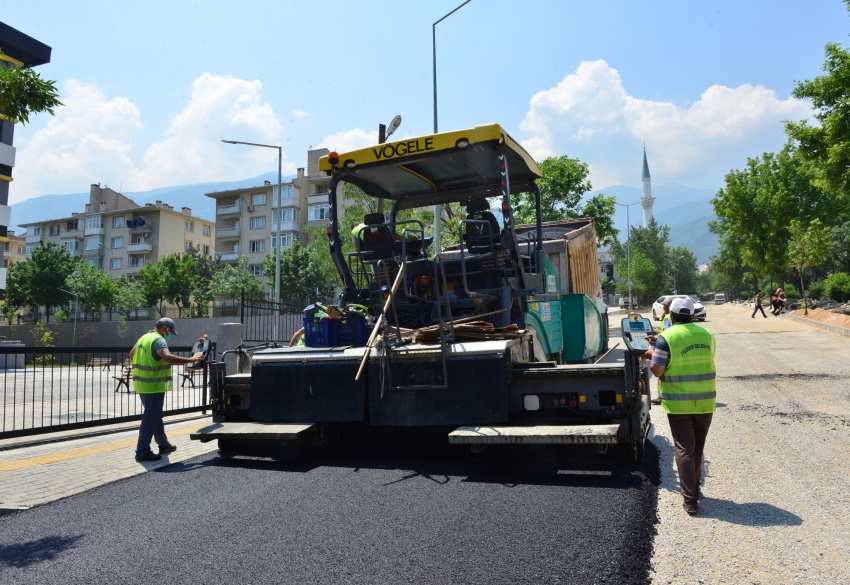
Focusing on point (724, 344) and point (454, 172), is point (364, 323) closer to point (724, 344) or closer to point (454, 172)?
point (454, 172)

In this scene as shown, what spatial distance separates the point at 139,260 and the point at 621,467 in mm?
71270

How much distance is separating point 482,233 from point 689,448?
2.74 meters

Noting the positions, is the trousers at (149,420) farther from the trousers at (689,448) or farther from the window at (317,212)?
the window at (317,212)

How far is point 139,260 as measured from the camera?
68625mm

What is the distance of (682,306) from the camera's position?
15.6ft

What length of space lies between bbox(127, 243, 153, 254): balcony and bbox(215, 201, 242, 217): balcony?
9.16 metres

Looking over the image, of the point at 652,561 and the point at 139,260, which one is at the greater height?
the point at 139,260

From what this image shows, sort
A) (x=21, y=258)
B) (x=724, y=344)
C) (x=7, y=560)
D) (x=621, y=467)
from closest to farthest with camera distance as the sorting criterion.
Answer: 1. (x=7, y=560)
2. (x=621, y=467)
3. (x=724, y=344)
4. (x=21, y=258)

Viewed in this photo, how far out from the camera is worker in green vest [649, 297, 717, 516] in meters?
4.45

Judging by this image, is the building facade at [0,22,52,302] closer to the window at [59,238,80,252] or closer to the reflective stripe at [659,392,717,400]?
the reflective stripe at [659,392,717,400]

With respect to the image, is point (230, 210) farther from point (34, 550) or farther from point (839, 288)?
point (34, 550)

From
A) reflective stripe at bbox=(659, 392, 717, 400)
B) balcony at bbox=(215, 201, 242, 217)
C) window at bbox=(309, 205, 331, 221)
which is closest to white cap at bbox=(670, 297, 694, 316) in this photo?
reflective stripe at bbox=(659, 392, 717, 400)

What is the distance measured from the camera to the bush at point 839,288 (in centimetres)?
3150

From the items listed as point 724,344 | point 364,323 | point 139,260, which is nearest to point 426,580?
point 364,323
